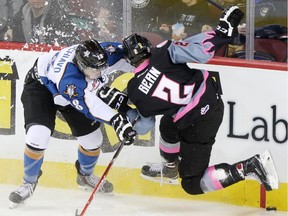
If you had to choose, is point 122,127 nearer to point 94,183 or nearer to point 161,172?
point 161,172

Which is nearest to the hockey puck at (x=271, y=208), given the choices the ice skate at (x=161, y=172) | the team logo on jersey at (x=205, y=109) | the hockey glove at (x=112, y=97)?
the ice skate at (x=161, y=172)

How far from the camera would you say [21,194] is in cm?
556

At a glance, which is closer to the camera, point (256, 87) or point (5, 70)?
point (256, 87)

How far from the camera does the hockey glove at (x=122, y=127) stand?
507 centimetres

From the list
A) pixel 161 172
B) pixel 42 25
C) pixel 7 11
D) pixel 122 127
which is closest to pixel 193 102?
pixel 122 127

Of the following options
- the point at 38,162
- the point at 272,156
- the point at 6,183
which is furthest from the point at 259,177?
the point at 6,183

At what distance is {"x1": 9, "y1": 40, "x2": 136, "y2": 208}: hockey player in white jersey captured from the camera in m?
5.11

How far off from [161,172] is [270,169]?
712 mm

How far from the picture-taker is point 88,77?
5.23 m

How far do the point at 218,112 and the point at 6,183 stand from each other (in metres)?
1.46

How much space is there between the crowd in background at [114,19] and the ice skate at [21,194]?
0.88 meters

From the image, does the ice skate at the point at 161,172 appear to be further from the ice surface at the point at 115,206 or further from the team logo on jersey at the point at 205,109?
the team logo on jersey at the point at 205,109

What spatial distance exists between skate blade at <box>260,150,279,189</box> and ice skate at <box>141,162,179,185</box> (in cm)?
62

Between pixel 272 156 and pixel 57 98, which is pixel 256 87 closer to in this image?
pixel 272 156
